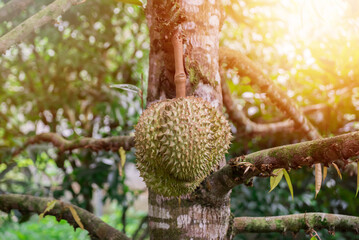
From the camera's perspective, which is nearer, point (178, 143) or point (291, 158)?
point (291, 158)

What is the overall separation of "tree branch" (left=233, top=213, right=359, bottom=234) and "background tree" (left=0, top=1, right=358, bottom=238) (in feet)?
0.05

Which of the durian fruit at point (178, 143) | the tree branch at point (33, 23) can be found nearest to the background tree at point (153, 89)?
the durian fruit at point (178, 143)

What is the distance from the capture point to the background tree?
46.2 inches

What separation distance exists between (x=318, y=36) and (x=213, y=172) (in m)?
1.40

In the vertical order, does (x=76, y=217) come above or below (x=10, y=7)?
below

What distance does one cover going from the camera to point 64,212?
1431mm

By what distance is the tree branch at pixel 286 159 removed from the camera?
668mm

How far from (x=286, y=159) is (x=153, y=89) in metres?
0.55

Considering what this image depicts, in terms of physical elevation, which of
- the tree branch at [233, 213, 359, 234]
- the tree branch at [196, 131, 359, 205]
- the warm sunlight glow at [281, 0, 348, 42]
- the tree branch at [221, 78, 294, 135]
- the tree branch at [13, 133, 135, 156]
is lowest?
the tree branch at [233, 213, 359, 234]

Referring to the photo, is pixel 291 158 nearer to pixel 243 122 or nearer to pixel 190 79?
pixel 190 79

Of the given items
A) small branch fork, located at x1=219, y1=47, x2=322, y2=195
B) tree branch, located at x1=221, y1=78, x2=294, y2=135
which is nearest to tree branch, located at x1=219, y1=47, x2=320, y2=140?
small branch fork, located at x1=219, y1=47, x2=322, y2=195

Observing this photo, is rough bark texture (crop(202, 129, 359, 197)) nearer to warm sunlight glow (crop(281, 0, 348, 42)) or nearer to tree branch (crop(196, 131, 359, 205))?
tree branch (crop(196, 131, 359, 205))

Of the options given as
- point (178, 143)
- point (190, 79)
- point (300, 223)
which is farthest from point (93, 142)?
point (300, 223)

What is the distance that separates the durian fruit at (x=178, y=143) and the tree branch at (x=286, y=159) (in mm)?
81
